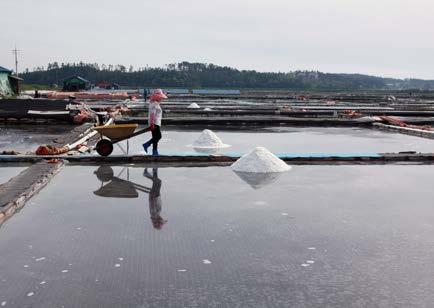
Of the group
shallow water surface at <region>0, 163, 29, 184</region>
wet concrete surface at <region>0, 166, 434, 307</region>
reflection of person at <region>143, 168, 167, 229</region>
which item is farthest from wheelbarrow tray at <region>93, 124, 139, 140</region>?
wet concrete surface at <region>0, 166, 434, 307</region>

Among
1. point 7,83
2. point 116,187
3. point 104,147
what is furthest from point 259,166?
point 7,83

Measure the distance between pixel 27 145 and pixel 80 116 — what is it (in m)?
7.77

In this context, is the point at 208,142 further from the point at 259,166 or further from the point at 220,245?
the point at 220,245

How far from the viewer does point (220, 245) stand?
4914 millimetres

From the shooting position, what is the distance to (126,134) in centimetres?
1046

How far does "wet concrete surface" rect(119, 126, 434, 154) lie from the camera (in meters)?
13.1

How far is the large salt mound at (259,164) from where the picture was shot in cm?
918

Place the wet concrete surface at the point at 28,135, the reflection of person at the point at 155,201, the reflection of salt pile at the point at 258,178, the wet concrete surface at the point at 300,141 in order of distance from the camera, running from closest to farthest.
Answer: the reflection of person at the point at 155,201 < the reflection of salt pile at the point at 258,178 < the wet concrete surface at the point at 300,141 < the wet concrete surface at the point at 28,135

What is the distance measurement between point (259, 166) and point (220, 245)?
14.4ft

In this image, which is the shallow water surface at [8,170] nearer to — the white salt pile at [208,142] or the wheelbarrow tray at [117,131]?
the wheelbarrow tray at [117,131]

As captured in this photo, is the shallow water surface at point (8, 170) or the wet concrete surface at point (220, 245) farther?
the shallow water surface at point (8, 170)

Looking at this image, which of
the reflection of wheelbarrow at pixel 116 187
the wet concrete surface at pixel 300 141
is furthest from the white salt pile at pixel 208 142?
the reflection of wheelbarrow at pixel 116 187

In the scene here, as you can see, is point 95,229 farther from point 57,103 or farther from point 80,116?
point 57,103

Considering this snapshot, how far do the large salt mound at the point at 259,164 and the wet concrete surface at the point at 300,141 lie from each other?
2.91 meters
